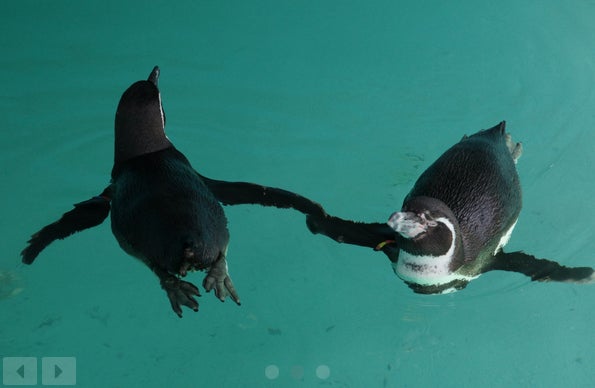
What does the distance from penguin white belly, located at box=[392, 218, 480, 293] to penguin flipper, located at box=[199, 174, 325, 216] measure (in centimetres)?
82

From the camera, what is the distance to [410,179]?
5332 millimetres

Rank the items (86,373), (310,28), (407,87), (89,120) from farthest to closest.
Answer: (310,28) → (407,87) → (89,120) → (86,373)

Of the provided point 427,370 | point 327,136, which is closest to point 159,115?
point 327,136

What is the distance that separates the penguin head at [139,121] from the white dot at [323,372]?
184 centimetres

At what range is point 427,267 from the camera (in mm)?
3854

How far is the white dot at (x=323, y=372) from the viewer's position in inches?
177

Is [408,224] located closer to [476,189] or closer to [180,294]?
[476,189]

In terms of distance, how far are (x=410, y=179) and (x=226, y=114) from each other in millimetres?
1719

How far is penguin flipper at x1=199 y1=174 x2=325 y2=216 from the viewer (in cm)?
451

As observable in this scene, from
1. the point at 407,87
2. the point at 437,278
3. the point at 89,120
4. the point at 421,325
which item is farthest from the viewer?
the point at 407,87

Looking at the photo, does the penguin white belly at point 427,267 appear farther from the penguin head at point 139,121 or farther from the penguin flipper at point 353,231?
the penguin head at point 139,121

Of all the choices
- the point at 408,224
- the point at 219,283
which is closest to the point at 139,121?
the point at 219,283

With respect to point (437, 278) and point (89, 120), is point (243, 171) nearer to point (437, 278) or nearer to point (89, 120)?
point (89, 120)

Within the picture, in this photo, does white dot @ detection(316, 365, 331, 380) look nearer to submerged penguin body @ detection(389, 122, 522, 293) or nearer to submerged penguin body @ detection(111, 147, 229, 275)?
submerged penguin body @ detection(389, 122, 522, 293)
